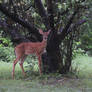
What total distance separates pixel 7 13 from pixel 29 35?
171 centimetres

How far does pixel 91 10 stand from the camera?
7.98 metres

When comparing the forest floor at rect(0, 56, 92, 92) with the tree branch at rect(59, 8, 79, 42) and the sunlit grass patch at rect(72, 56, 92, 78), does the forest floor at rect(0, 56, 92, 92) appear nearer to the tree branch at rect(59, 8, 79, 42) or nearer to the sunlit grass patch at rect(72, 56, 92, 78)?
the sunlit grass patch at rect(72, 56, 92, 78)

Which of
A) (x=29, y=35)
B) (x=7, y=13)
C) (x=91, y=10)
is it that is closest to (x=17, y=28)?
(x=29, y=35)

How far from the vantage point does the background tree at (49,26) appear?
9.79 meters

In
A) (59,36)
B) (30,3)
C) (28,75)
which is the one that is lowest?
(28,75)

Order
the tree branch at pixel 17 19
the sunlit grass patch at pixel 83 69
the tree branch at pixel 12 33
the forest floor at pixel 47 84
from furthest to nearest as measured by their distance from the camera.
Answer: the sunlit grass patch at pixel 83 69, the tree branch at pixel 12 33, the tree branch at pixel 17 19, the forest floor at pixel 47 84

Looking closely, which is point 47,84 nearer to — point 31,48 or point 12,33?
point 31,48

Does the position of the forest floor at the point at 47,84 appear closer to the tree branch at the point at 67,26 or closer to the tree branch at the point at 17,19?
the tree branch at the point at 67,26

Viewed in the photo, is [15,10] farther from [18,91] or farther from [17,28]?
[18,91]

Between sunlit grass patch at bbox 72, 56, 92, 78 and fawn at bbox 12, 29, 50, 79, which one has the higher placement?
fawn at bbox 12, 29, 50, 79

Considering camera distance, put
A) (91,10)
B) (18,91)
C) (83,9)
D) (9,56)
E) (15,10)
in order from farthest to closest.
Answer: (9,56), (15,10), (83,9), (91,10), (18,91)

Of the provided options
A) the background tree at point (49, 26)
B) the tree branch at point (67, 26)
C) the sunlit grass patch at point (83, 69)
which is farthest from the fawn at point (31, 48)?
the sunlit grass patch at point (83, 69)

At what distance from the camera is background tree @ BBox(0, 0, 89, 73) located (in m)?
9.79

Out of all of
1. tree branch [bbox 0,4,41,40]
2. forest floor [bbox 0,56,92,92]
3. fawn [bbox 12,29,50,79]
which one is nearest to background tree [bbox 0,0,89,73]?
tree branch [bbox 0,4,41,40]
